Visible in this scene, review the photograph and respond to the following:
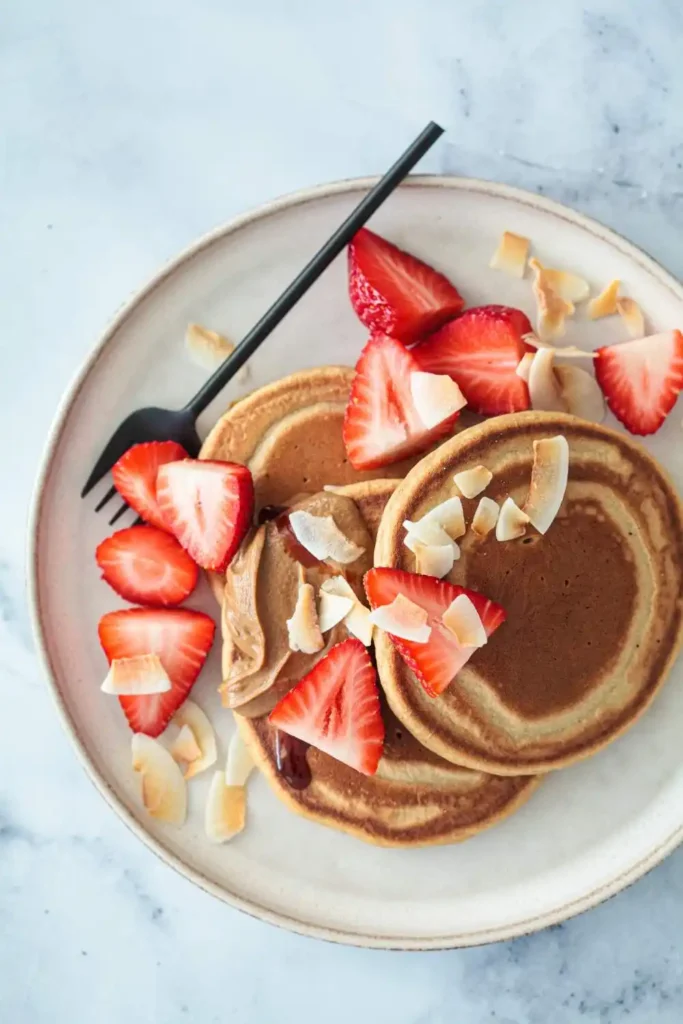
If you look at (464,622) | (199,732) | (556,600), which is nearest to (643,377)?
(556,600)

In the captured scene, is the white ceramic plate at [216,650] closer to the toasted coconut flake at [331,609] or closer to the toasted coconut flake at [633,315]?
the toasted coconut flake at [633,315]

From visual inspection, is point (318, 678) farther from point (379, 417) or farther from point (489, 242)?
point (489, 242)

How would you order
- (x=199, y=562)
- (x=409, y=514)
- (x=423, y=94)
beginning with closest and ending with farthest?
(x=409, y=514), (x=199, y=562), (x=423, y=94)

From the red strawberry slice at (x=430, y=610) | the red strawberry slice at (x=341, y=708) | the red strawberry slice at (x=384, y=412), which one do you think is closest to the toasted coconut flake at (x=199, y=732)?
the red strawberry slice at (x=341, y=708)

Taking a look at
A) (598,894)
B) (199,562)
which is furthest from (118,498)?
(598,894)

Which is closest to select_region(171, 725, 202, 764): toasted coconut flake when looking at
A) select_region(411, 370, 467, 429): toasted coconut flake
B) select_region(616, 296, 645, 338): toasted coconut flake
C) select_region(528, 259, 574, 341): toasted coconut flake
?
select_region(411, 370, 467, 429): toasted coconut flake

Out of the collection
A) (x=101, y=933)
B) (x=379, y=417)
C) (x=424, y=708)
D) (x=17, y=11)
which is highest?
(x=17, y=11)
